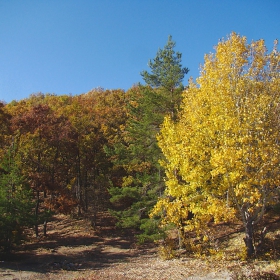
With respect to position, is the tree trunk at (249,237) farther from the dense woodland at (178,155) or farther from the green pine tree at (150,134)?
the green pine tree at (150,134)

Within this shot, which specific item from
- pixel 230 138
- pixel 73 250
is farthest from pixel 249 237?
pixel 73 250

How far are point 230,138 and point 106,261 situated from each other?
11284 millimetres

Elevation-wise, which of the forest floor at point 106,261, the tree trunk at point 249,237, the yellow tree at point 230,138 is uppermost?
the yellow tree at point 230,138

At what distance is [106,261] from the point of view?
1591 centimetres

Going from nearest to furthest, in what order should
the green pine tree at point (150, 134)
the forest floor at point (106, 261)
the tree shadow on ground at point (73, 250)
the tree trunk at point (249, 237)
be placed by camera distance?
the forest floor at point (106, 261) < the tree trunk at point (249, 237) < the tree shadow on ground at point (73, 250) < the green pine tree at point (150, 134)

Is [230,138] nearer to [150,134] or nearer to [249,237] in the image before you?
[249,237]

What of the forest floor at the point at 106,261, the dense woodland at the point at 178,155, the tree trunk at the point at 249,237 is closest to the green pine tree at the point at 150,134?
the dense woodland at the point at 178,155

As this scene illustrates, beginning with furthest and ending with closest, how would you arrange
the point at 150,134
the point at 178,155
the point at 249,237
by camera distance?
the point at 150,134
the point at 249,237
the point at 178,155

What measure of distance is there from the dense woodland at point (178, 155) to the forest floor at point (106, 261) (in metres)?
1.19

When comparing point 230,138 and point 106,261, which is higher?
point 230,138

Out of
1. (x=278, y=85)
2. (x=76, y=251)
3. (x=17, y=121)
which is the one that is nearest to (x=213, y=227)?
(x=76, y=251)

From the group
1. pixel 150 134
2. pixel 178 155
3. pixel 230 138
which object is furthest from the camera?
pixel 150 134

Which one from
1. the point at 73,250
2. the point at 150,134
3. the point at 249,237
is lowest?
the point at 73,250

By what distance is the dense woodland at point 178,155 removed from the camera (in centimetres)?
915
